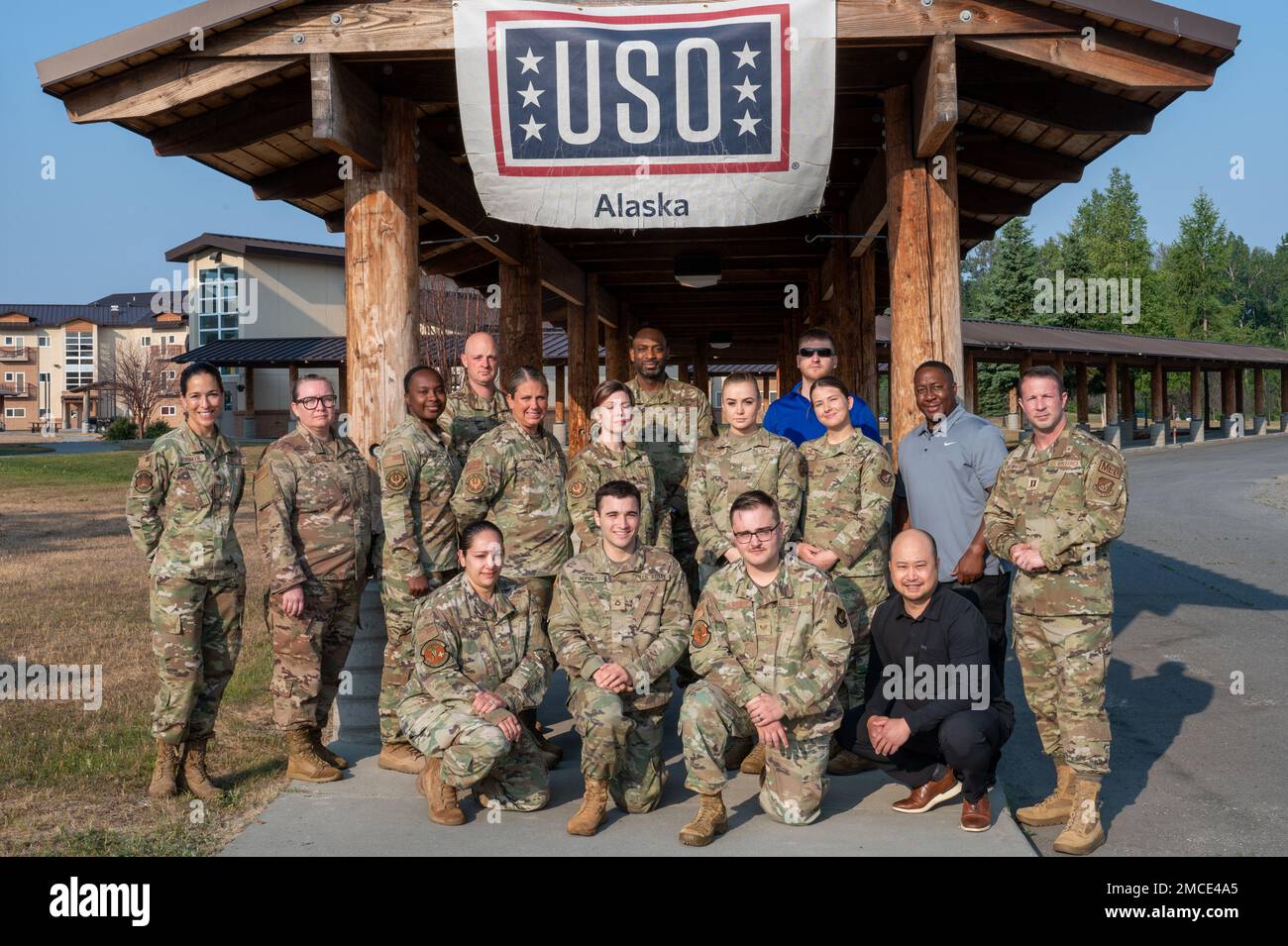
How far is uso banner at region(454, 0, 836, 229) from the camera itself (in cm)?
553

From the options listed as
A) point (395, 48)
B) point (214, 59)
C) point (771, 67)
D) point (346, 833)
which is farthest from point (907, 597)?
point (214, 59)

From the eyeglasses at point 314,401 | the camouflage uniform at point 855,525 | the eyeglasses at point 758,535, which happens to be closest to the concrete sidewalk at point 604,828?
the camouflage uniform at point 855,525

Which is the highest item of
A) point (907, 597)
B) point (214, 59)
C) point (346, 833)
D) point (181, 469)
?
point (214, 59)

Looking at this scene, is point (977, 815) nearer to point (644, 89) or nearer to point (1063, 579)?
point (1063, 579)

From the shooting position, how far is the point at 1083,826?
412cm

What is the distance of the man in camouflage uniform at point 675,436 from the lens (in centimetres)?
601

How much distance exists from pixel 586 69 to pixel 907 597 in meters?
3.13

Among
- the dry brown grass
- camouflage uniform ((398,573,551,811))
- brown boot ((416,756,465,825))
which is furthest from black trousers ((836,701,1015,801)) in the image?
the dry brown grass

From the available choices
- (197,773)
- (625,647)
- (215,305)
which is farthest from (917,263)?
(215,305)

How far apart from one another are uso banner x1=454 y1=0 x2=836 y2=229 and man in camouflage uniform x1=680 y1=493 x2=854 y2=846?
2.08 meters

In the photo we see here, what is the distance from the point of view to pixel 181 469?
16.2 ft

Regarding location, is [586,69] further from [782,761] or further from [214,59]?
[782,761]

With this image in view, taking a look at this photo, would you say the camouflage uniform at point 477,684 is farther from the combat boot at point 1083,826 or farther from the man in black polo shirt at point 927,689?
the combat boot at point 1083,826

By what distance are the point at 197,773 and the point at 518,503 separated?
6.22 feet
